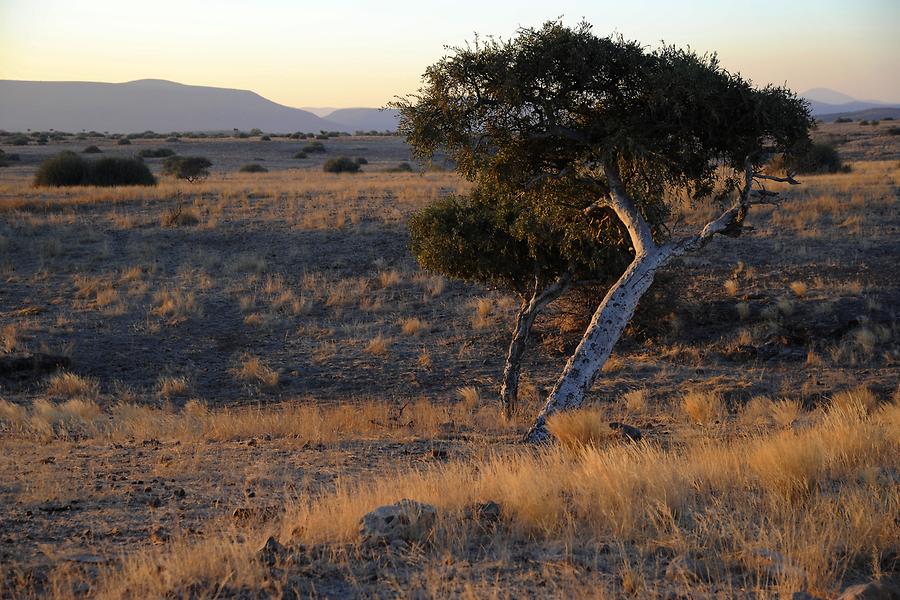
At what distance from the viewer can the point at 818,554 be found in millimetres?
4750

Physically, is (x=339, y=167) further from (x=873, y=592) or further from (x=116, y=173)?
(x=873, y=592)

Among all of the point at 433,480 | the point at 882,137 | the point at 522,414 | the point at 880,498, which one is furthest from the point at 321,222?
the point at 882,137

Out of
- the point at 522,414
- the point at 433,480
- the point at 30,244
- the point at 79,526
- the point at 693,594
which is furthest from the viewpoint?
the point at 30,244

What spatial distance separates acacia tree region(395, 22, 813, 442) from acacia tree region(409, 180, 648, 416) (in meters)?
1.87

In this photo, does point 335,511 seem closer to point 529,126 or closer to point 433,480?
point 433,480

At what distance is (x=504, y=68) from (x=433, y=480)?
211 inches

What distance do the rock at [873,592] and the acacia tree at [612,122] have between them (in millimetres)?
5586

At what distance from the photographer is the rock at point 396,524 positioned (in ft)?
17.6

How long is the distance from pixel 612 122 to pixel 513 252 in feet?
13.3

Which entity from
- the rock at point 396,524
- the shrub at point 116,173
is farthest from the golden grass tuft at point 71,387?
the shrub at point 116,173

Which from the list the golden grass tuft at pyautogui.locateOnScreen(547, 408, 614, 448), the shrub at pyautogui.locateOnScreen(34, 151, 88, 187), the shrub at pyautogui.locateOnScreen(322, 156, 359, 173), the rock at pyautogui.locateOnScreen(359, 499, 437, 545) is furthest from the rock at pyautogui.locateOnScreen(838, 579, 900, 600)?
the shrub at pyautogui.locateOnScreen(322, 156, 359, 173)

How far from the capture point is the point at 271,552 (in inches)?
197

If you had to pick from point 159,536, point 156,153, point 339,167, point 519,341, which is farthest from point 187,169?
point 159,536

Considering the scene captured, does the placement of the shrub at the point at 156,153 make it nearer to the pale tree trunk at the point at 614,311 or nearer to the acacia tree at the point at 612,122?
the acacia tree at the point at 612,122
